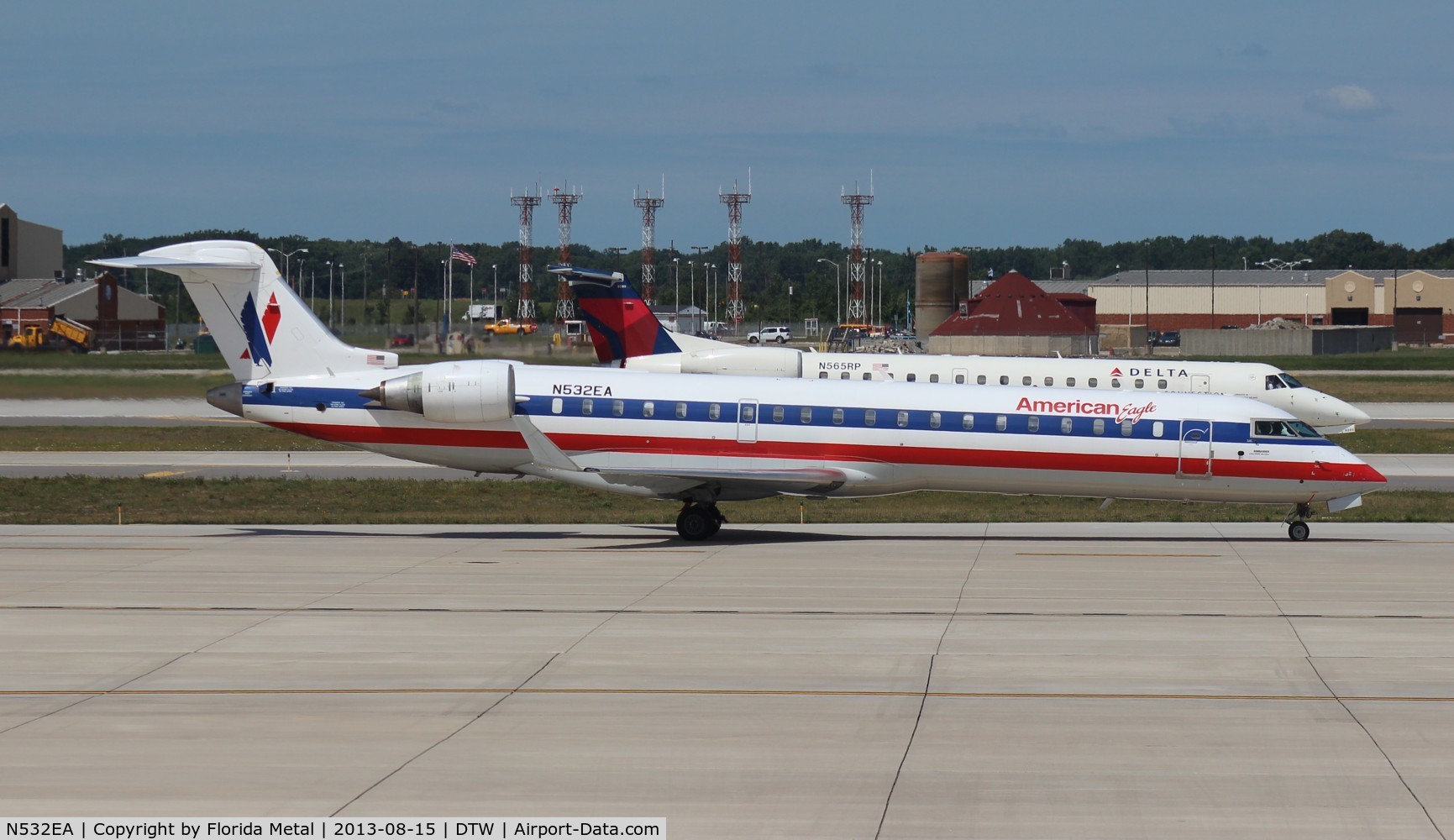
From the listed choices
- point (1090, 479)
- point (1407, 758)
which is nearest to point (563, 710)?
point (1407, 758)

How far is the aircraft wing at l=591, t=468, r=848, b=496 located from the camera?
26.1m

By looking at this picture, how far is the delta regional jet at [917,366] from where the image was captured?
39719 mm

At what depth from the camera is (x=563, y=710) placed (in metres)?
14.0

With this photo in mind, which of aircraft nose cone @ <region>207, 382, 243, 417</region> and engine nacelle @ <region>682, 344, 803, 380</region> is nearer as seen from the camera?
aircraft nose cone @ <region>207, 382, 243, 417</region>

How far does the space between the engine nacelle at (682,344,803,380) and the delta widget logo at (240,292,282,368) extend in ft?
51.9

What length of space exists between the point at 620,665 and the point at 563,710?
6.82ft

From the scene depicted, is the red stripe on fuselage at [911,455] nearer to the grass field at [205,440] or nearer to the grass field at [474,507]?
the grass field at [474,507]

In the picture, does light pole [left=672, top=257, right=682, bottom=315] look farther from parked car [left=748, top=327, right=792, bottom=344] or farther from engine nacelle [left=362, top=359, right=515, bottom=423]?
engine nacelle [left=362, top=359, right=515, bottom=423]

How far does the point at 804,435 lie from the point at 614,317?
54.7ft

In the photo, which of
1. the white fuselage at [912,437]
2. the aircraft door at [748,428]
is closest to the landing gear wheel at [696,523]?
the white fuselage at [912,437]

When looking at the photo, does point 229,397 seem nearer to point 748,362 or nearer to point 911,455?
point 911,455

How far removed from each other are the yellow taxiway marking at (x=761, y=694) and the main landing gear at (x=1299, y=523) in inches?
498

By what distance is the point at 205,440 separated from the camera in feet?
156

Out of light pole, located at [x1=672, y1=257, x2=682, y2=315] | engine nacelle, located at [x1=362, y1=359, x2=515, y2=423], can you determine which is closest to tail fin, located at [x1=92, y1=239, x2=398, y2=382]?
engine nacelle, located at [x1=362, y1=359, x2=515, y2=423]
